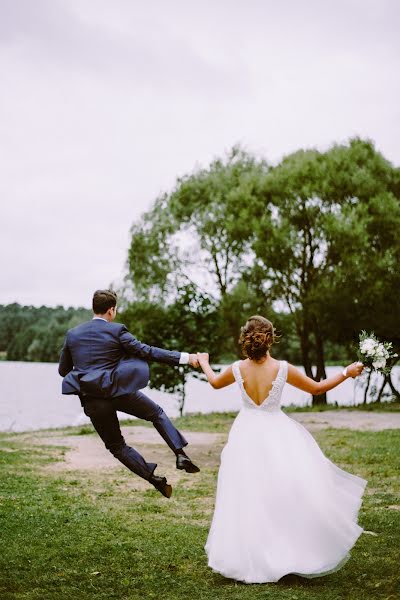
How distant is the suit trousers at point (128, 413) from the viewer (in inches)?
287

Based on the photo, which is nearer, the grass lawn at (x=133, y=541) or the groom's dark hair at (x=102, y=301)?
the groom's dark hair at (x=102, y=301)

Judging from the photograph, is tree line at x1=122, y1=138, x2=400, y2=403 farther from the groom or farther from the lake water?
the groom

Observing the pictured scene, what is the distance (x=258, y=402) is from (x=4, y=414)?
34.4m

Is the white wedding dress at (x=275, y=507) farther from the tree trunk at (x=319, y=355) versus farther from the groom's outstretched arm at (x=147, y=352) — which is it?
the tree trunk at (x=319, y=355)

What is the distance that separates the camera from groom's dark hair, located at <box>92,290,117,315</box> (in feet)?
24.4

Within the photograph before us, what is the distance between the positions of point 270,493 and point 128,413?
1706mm

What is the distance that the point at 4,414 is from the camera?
40156mm

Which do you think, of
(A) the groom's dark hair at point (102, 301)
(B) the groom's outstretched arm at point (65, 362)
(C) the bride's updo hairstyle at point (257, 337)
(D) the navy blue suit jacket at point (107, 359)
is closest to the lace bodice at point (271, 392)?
(C) the bride's updo hairstyle at point (257, 337)

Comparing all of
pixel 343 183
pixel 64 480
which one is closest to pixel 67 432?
pixel 64 480

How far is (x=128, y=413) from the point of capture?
23.9 feet

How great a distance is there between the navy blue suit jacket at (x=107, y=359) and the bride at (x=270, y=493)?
61cm

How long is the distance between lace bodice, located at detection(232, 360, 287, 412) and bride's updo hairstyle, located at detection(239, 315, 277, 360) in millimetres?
199

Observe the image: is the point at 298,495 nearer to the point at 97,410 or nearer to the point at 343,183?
the point at 97,410

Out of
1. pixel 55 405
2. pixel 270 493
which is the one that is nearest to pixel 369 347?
pixel 270 493
